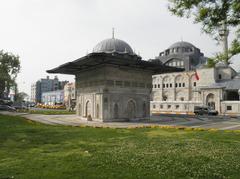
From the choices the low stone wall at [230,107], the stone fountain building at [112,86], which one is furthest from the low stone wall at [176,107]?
the stone fountain building at [112,86]

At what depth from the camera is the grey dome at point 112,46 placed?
44031mm

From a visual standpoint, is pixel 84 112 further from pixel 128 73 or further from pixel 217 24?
pixel 217 24

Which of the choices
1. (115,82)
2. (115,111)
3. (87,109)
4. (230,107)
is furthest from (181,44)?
(115,111)

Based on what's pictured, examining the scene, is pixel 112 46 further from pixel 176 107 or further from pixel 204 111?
pixel 176 107

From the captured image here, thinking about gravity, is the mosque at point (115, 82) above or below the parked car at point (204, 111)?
above

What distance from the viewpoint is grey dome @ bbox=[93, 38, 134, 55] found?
144 feet

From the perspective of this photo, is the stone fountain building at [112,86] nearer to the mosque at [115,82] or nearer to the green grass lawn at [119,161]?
the mosque at [115,82]

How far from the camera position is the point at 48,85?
163875mm

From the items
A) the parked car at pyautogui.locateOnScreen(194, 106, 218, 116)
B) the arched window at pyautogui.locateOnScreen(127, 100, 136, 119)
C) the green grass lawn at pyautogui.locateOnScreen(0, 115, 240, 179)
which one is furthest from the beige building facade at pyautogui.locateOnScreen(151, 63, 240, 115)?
the green grass lawn at pyautogui.locateOnScreen(0, 115, 240, 179)

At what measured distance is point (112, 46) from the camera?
1743 inches

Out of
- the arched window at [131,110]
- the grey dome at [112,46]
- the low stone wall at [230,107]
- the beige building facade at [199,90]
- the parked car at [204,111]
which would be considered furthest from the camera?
the beige building facade at [199,90]

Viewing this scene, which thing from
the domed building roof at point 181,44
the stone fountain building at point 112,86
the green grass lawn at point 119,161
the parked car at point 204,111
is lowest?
the green grass lawn at point 119,161

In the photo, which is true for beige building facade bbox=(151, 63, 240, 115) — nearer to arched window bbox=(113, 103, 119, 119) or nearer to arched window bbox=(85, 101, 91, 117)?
arched window bbox=(113, 103, 119, 119)

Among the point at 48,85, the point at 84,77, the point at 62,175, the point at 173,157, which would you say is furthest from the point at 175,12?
the point at 48,85
